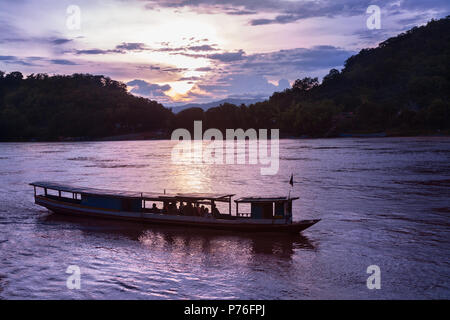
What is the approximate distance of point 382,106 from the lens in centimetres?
14588

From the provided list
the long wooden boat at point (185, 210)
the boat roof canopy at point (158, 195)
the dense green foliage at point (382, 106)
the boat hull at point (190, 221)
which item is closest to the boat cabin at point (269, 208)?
the long wooden boat at point (185, 210)

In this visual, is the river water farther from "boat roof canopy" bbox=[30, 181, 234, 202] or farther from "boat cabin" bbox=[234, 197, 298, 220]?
"boat roof canopy" bbox=[30, 181, 234, 202]

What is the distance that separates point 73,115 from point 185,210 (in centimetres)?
16236

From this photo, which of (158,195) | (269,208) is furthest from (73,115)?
(269,208)

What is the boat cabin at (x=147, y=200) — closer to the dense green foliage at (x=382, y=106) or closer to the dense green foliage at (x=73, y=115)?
the dense green foliage at (x=382, y=106)

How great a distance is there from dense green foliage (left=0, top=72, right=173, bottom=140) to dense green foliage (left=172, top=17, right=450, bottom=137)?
1773cm

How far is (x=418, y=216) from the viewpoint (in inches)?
1077

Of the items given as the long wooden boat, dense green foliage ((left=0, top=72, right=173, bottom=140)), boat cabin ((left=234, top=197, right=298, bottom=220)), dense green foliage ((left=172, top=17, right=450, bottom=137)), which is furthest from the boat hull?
dense green foliage ((left=0, top=72, right=173, bottom=140))

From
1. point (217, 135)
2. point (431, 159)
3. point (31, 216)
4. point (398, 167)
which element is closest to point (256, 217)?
point (31, 216)

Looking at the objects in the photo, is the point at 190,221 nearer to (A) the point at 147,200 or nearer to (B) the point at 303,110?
(A) the point at 147,200

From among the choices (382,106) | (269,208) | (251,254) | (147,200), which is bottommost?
(251,254)

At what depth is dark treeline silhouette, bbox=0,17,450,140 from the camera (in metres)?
146

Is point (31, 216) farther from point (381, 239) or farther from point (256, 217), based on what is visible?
point (381, 239)

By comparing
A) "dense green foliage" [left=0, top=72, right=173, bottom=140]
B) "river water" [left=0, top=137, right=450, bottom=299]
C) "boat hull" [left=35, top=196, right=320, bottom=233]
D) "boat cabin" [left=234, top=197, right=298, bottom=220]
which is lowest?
"river water" [left=0, top=137, right=450, bottom=299]
